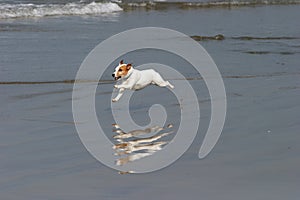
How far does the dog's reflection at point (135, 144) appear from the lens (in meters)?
6.43

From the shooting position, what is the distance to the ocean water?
5.51m

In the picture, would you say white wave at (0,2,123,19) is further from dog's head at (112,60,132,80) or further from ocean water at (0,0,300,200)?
dog's head at (112,60,132,80)

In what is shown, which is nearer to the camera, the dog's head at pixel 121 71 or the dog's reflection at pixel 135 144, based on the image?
the dog's reflection at pixel 135 144

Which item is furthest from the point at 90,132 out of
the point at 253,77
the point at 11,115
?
the point at 253,77

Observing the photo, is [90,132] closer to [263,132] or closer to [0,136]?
[0,136]

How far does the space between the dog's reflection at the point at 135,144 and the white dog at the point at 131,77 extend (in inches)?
23.0

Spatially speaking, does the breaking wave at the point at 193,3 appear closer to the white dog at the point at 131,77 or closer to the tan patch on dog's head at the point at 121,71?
A: the white dog at the point at 131,77

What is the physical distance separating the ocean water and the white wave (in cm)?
115

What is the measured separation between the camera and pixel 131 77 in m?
8.15

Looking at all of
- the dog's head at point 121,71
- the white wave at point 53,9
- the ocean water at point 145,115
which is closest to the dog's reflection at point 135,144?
the ocean water at point 145,115

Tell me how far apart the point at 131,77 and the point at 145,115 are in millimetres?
485

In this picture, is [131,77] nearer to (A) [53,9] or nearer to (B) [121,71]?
(B) [121,71]

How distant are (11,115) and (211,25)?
36.2 feet

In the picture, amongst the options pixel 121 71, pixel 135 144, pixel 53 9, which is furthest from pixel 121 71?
pixel 53 9
